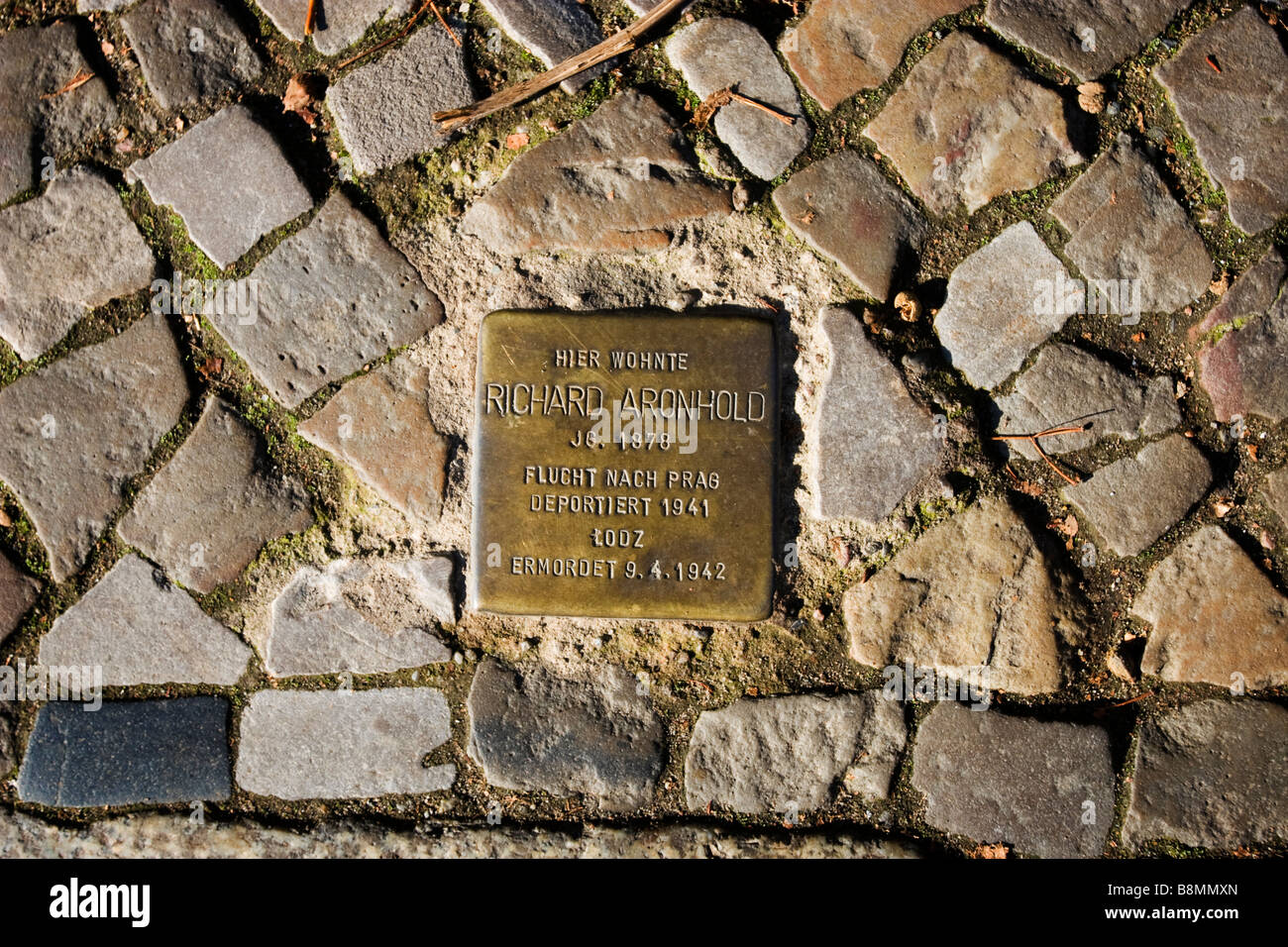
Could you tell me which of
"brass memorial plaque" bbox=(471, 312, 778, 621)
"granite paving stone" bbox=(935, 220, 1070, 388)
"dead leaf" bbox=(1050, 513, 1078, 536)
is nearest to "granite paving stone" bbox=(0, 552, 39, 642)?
"brass memorial plaque" bbox=(471, 312, 778, 621)

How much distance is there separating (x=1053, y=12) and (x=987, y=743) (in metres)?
2.28

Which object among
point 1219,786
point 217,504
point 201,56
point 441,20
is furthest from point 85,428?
point 1219,786

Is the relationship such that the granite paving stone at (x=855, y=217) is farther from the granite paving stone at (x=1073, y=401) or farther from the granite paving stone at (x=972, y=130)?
the granite paving stone at (x=1073, y=401)

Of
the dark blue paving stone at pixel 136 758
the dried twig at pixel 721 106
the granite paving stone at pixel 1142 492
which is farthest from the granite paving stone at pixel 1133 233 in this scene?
the dark blue paving stone at pixel 136 758

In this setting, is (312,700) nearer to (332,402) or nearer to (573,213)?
(332,402)

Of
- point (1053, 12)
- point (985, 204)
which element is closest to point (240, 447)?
point (985, 204)

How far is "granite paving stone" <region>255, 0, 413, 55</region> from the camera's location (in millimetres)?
2613

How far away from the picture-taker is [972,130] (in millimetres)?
2547

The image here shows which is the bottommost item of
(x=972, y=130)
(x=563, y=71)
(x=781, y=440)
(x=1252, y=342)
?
(x=781, y=440)

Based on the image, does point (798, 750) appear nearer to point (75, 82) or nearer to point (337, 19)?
point (337, 19)

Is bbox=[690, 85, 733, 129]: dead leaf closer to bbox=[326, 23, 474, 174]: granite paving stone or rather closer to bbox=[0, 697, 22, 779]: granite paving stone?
bbox=[326, 23, 474, 174]: granite paving stone

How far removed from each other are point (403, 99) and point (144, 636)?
6.19ft

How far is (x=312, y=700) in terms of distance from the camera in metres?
2.61

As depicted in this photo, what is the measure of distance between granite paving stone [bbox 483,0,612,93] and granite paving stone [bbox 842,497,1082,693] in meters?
1.81
